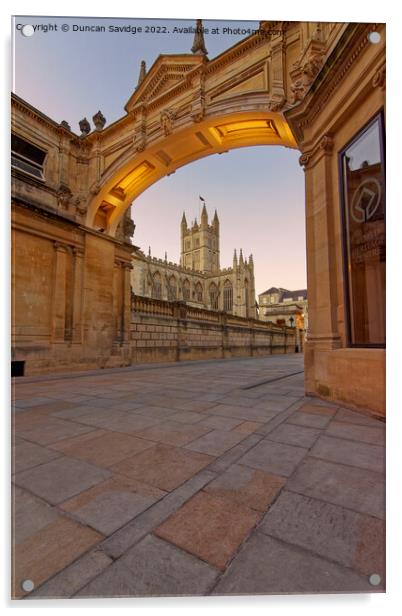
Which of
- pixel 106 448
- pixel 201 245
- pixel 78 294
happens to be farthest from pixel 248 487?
pixel 201 245

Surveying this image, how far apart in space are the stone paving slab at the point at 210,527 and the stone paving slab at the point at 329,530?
129mm

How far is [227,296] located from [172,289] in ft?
50.0

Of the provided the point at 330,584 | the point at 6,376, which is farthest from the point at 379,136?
the point at 6,376

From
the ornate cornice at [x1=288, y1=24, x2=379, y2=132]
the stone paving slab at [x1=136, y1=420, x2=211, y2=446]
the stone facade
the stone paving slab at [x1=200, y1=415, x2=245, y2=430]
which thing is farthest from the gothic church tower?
the stone paving slab at [x1=136, y1=420, x2=211, y2=446]

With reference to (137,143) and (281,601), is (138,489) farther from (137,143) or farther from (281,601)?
(137,143)

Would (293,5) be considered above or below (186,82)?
below

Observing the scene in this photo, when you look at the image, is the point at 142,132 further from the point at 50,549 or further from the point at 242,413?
the point at 50,549

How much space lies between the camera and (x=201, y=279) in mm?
75125

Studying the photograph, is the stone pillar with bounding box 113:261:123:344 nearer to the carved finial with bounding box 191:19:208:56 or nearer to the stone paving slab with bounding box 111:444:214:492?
the stone paving slab with bounding box 111:444:214:492

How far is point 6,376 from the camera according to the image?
1672 mm

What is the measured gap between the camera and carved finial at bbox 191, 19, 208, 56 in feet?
6.47
